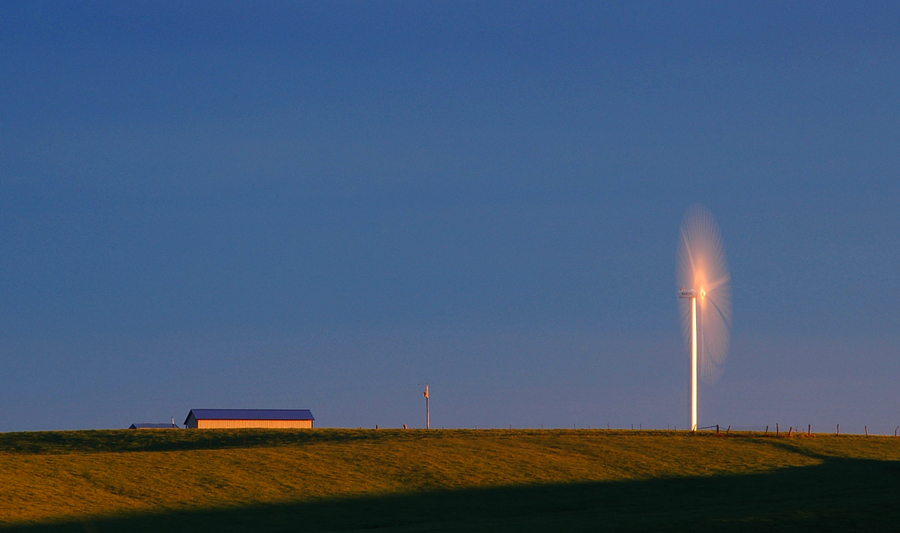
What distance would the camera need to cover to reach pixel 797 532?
151 ft

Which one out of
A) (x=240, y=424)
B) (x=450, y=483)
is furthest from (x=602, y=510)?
(x=240, y=424)

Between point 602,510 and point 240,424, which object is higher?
point 240,424

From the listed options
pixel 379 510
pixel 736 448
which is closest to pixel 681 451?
pixel 736 448

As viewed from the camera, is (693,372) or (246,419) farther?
(246,419)

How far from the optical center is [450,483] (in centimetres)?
7288

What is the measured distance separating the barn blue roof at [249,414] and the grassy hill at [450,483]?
43.6 meters

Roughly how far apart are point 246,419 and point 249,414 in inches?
76.1

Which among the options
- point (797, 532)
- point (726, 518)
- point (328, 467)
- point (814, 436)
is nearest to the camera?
point (797, 532)

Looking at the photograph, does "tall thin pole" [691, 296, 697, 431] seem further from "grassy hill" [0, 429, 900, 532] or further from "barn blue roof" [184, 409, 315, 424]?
"barn blue roof" [184, 409, 315, 424]

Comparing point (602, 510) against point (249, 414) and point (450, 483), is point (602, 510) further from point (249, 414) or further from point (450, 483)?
point (249, 414)

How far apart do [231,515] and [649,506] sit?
83.5 feet

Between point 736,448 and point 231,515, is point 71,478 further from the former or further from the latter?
point 736,448

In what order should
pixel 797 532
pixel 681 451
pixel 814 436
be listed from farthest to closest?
1. pixel 814 436
2. pixel 681 451
3. pixel 797 532

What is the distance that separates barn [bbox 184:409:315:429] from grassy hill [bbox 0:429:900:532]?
4260cm
